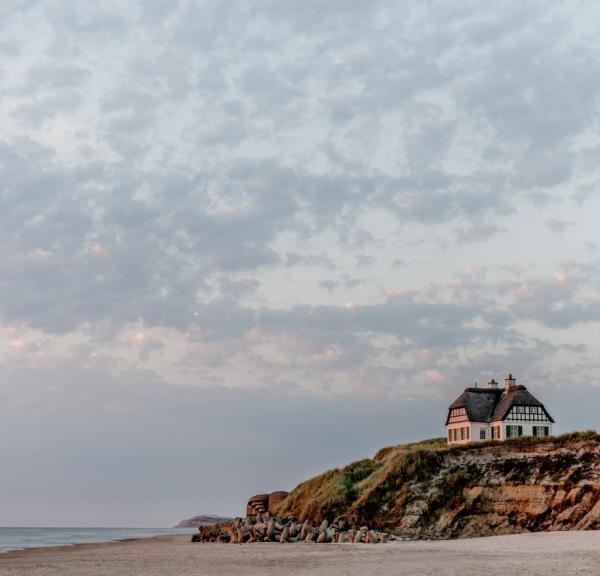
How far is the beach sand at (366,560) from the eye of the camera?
1670 centimetres

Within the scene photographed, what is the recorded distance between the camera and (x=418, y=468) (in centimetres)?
3469

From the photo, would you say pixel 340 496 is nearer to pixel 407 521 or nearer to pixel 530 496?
pixel 407 521

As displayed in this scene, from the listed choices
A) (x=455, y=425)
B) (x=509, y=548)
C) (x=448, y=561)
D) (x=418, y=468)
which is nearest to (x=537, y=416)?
(x=455, y=425)

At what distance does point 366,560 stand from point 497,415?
137 ft

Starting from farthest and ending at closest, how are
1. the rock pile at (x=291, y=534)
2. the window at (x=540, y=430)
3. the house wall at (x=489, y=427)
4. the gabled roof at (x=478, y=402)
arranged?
the gabled roof at (x=478, y=402) < the window at (x=540, y=430) < the house wall at (x=489, y=427) < the rock pile at (x=291, y=534)

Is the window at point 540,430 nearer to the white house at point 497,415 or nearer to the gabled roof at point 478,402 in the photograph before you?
the white house at point 497,415

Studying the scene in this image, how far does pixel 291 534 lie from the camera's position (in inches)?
1118

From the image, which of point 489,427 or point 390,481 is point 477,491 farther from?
point 489,427

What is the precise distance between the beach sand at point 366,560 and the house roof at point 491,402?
33067 mm

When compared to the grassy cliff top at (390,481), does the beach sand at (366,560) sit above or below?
below

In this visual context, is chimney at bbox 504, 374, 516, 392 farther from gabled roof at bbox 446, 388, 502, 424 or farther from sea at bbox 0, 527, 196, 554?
sea at bbox 0, 527, 196, 554

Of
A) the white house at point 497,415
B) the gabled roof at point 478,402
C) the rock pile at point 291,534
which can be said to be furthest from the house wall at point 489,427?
the rock pile at point 291,534

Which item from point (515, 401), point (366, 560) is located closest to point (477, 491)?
point (366, 560)

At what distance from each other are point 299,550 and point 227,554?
2.23m
